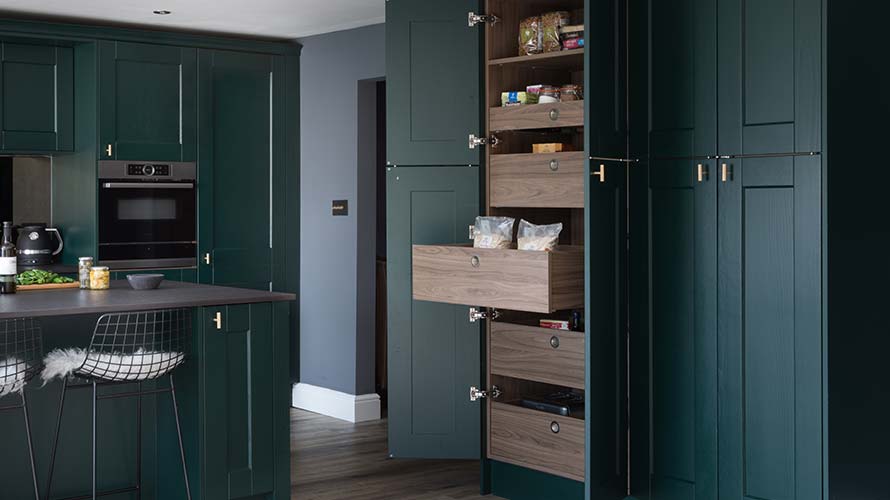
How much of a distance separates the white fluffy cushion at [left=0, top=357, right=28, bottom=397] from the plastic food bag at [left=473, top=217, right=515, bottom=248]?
170 centimetres

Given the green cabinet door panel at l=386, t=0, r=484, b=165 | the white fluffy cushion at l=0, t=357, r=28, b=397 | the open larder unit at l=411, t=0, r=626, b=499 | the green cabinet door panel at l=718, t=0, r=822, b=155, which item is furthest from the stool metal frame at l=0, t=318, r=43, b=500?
the green cabinet door panel at l=718, t=0, r=822, b=155

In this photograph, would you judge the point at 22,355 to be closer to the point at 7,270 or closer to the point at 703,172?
the point at 7,270

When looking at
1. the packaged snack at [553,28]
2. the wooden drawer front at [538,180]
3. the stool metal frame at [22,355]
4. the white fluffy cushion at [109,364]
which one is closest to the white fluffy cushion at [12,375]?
the stool metal frame at [22,355]

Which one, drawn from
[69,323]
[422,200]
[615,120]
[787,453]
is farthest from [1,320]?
[787,453]

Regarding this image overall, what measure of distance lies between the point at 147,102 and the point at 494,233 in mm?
2737

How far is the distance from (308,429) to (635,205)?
9.05 ft

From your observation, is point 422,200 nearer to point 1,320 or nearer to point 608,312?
point 608,312

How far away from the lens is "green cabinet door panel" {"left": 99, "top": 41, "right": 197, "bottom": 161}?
5.62 metres

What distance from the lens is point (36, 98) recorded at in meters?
5.59

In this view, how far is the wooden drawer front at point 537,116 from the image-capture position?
3.82 metres

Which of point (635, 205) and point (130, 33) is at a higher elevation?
point (130, 33)

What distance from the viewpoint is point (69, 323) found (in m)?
3.71

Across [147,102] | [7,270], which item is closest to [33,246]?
[147,102]

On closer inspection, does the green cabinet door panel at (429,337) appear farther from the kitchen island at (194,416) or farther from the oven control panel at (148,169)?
the oven control panel at (148,169)
